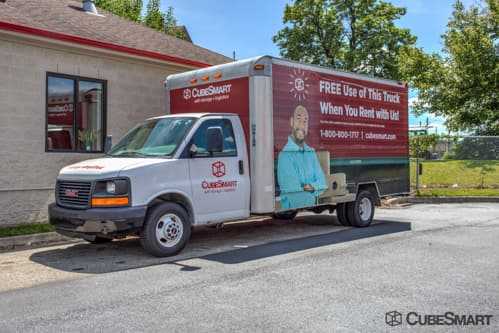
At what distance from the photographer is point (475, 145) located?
843 inches

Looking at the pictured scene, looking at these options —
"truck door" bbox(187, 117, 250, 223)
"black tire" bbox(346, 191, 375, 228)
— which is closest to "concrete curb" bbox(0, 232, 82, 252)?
"truck door" bbox(187, 117, 250, 223)

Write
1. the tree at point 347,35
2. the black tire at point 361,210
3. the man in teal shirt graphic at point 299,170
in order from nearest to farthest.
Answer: the man in teal shirt graphic at point 299,170 < the black tire at point 361,210 < the tree at point 347,35

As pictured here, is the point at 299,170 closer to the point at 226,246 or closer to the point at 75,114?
the point at 226,246

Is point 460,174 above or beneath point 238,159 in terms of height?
beneath

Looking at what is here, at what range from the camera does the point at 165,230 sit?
7.92 meters

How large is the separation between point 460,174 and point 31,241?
16491 mm

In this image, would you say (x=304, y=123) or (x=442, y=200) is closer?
(x=304, y=123)

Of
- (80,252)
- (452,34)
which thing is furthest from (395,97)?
(452,34)

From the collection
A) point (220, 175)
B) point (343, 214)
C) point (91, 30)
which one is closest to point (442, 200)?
point (343, 214)

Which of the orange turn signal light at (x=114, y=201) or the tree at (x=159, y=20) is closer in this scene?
the orange turn signal light at (x=114, y=201)

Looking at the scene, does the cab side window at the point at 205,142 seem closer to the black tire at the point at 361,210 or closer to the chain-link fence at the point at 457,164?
the black tire at the point at 361,210

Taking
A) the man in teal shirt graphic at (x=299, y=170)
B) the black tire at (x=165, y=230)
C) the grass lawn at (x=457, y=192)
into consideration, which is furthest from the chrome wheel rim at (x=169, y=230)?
the grass lawn at (x=457, y=192)

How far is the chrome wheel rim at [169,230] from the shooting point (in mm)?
7867

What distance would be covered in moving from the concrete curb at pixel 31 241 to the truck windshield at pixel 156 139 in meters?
1.97
